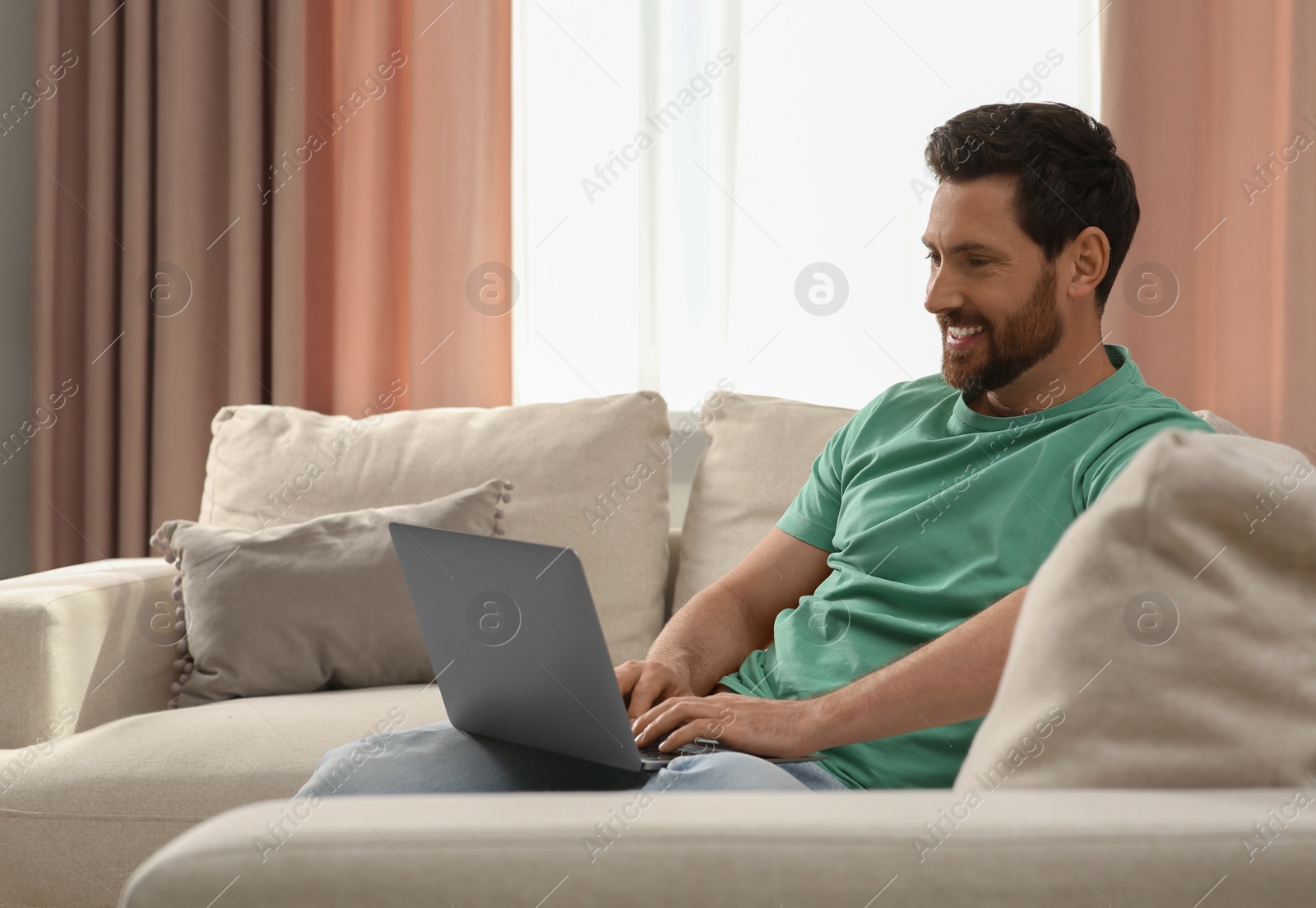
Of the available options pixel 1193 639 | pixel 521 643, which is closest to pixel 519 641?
pixel 521 643

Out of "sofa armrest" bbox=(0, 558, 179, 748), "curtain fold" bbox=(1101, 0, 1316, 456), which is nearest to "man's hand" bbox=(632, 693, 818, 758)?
"sofa armrest" bbox=(0, 558, 179, 748)

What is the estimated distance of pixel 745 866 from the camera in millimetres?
465

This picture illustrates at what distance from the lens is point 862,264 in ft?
8.43

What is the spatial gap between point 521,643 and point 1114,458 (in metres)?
0.64

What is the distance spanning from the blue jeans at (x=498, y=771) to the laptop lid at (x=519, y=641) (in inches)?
0.7

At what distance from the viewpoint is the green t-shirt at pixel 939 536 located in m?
1.09

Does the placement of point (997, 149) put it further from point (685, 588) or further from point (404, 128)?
point (404, 128)

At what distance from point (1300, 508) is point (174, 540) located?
1733 millimetres

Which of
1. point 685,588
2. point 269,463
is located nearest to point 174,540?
point 269,463

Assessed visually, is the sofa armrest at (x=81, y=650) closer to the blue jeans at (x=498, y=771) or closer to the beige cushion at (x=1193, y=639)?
the blue jeans at (x=498, y=771)

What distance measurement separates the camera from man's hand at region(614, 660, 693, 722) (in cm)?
115

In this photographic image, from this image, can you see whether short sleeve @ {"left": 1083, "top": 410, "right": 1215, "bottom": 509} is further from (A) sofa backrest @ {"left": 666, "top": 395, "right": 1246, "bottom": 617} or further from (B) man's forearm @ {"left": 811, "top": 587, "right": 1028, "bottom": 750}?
(A) sofa backrest @ {"left": 666, "top": 395, "right": 1246, "bottom": 617}

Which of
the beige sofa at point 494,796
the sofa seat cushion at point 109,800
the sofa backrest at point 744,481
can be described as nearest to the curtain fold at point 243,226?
the beige sofa at point 494,796

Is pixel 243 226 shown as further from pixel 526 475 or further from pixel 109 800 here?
pixel 109 800
